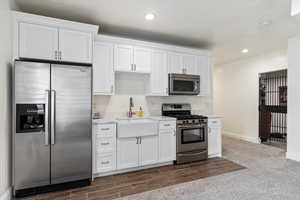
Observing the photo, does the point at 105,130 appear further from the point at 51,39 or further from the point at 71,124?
the point at 51,39

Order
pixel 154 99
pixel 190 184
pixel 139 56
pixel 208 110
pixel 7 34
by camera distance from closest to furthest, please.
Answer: pixel 7 34, pixel 190 184, pixel 139 56, pixel 154 99, pixel 208 110

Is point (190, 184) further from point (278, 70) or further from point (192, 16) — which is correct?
point (278, 70)

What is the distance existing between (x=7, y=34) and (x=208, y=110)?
434cm

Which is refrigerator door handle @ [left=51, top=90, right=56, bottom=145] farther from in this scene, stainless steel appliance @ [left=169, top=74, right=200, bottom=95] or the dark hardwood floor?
stainless steel appliance @ [left=169, top=74, right=200, bottom=95]

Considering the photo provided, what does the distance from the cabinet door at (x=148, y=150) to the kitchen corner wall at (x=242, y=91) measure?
12.0 ft

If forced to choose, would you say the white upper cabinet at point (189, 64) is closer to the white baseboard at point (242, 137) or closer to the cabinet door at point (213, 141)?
the cabinet door at point (213, 141)

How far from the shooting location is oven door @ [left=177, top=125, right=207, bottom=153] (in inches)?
137

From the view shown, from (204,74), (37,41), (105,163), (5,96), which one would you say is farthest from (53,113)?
(204,74)

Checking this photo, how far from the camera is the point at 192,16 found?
2.87m

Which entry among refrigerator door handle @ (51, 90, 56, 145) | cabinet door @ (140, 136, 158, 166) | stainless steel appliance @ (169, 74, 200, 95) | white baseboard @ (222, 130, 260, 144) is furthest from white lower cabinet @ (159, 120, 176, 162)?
white baseboard @ (222, 130, 260, 144)

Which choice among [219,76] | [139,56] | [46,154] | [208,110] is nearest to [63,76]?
[46,154]

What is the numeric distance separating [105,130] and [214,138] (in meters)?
2.47

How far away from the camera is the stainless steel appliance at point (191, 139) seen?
347 cm

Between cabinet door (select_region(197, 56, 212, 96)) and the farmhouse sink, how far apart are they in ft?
5.36
